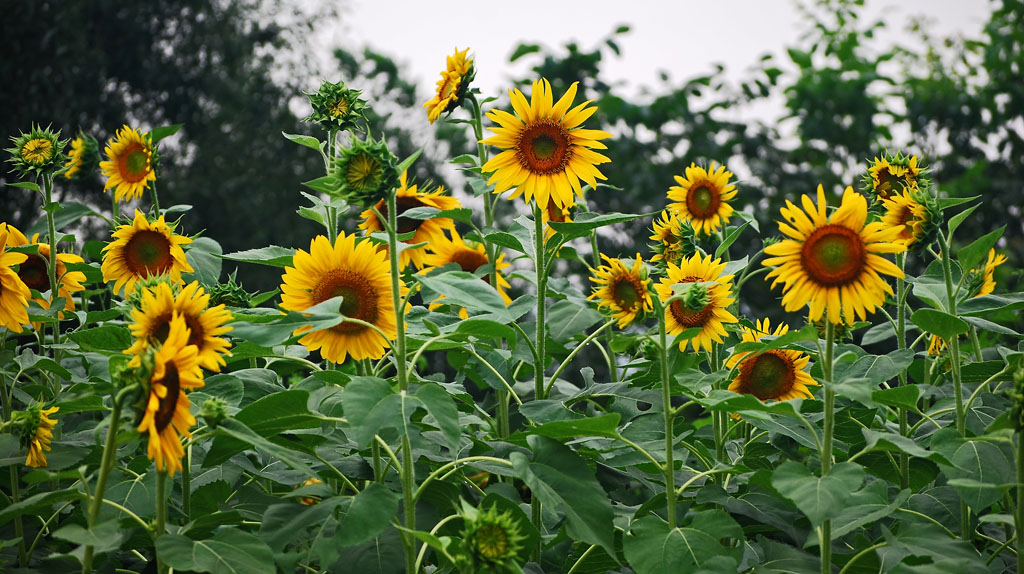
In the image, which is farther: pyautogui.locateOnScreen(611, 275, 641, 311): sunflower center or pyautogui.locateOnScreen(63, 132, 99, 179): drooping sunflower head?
pyautogui.locateOnScreen(63, 132, 99, 179): drooping sunflower head

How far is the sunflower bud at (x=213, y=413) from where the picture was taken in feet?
4.16

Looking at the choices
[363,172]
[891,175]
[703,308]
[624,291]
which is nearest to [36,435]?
[363,172]

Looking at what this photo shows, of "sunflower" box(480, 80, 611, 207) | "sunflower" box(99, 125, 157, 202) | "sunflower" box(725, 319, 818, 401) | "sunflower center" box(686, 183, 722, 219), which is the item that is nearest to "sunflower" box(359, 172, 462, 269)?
"sunflower" box(480, 80, 611, 207)

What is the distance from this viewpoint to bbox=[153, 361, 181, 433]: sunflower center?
4.01ft

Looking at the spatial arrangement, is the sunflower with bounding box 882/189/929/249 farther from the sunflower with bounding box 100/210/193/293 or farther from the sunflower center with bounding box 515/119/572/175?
the sunflower with bounding box 100/210/193/293

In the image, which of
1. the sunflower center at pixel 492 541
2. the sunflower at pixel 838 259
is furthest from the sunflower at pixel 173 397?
the sunflower at pixel 838 259

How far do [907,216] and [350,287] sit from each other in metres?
1.13

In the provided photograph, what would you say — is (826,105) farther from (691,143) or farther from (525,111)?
(525,111)

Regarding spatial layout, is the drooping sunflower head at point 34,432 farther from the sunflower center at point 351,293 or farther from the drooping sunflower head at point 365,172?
the drooping sunflower head at point 365,172

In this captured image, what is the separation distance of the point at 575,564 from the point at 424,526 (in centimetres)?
28

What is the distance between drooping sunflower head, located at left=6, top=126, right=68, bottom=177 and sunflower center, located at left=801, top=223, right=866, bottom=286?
1.65 metres

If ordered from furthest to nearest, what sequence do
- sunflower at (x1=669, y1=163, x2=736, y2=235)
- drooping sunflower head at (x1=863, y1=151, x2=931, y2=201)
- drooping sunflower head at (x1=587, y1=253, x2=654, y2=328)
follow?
1. sunflower at (x1=669, y1=163, x2=736, y2=235)
2. drooping sunflower head at (x1=863, y1=151, x2=931, y2=201)
3. drooping sunflower head at (x1=587, y1=253, x2=654, y2=328)

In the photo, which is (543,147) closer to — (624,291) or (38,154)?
(624,291)

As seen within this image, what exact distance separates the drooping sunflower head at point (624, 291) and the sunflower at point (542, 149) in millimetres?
176
